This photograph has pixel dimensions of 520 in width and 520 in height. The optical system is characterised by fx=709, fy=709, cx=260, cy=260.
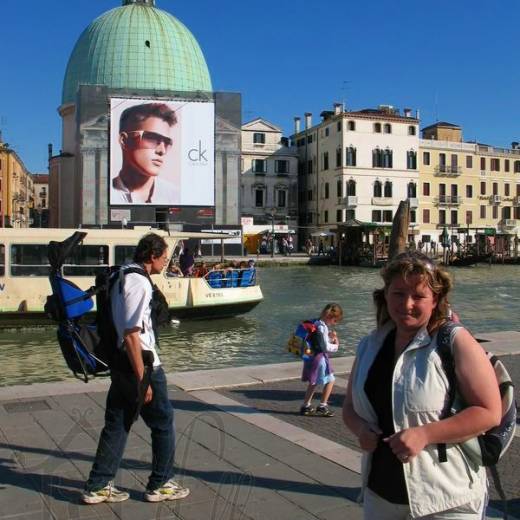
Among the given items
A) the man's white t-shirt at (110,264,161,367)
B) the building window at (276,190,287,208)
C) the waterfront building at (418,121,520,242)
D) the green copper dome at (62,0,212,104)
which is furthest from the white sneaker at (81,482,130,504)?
the building window at (276,190,287,208)

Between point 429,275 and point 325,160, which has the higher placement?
point 325,160

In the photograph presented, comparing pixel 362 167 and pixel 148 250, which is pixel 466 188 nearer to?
pixel 362 167

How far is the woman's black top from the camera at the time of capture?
280cm

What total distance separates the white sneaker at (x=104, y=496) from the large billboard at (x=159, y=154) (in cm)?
5252

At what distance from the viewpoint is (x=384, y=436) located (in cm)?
284

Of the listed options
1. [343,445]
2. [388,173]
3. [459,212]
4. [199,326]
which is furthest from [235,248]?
[343,445]

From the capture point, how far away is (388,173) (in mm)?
72375

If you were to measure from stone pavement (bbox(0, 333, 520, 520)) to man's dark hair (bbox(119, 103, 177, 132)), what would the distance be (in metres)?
50.1

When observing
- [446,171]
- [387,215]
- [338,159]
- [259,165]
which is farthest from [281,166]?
[446,171]

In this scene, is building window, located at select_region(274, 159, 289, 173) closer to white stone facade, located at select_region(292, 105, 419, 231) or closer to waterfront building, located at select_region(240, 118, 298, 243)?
waterfront building, located at select_region(240, 118, 298, 243)

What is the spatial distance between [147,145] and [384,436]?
55210mm

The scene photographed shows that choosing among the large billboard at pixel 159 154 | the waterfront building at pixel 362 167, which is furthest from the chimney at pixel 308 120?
the large billboard at pixel 159 154

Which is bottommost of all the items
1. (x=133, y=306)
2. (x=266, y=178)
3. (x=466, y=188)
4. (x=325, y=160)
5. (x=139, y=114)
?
(x=133, y=306)

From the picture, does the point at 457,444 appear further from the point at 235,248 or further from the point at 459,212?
the point at 459,212
